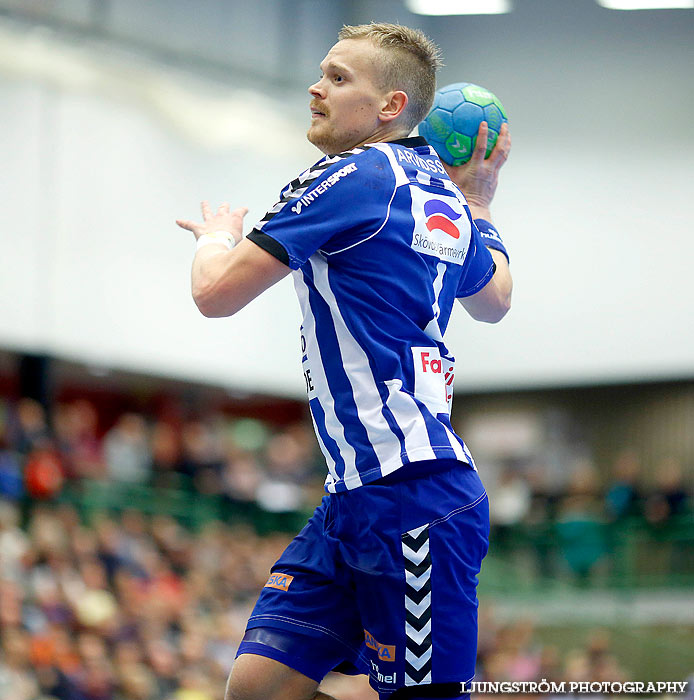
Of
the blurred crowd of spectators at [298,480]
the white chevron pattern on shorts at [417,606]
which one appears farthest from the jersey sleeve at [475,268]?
the blurred crowd of spectators at [298,480]

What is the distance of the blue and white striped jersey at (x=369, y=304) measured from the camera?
11.0ft

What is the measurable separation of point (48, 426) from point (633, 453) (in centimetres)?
1082

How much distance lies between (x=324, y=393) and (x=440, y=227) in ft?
2.06

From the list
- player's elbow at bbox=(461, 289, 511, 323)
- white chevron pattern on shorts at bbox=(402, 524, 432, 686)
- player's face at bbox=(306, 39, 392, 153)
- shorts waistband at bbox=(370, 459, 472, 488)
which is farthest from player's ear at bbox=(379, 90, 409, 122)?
white chevron pattern on shorts at bbox=(402, 524, 432, 686)

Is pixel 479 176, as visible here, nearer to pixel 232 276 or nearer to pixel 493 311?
pixel 493 311

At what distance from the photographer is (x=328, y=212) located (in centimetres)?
333

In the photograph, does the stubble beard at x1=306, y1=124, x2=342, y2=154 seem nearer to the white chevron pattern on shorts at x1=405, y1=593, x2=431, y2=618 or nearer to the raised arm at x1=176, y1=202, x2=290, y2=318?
the raised arm at x1=176, y1=202, x2=290, y2=318

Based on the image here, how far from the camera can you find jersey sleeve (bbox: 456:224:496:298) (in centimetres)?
378

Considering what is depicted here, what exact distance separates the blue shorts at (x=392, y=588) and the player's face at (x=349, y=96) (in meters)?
1.10

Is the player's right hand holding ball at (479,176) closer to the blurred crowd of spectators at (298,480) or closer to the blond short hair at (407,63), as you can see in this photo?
the blond short hair at (407,63)

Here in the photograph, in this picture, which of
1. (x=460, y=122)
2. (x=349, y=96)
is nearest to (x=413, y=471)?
(x=349, y=96)

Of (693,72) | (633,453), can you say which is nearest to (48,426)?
(633,453)

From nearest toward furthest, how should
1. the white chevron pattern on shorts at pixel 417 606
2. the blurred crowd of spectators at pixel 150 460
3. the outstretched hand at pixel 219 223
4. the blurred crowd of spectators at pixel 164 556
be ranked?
the white chevron pattern on shorts at pixel 417 606, the outstretched hand at pixel 219 223, the blurred crowd of spectators at pixel 164 556, the blurred crowd of spectators at pixel 150 460

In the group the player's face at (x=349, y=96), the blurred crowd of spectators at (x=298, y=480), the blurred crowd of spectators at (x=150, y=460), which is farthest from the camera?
the blurred crowd of spectators at (x=298, y=480)
